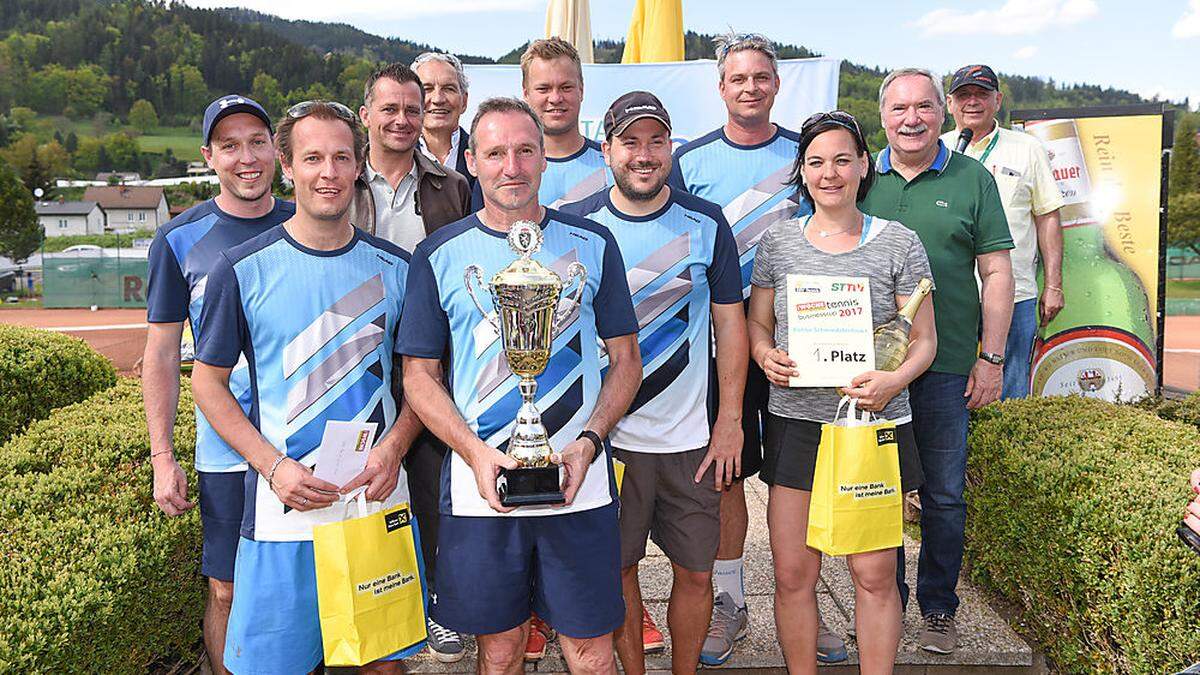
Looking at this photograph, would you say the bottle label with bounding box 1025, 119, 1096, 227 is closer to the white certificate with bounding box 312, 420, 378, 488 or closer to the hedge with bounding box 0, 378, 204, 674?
the white certificate with bounding box 312, 420, 378, 488

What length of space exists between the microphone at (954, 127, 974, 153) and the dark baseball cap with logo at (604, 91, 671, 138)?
2.44 metres

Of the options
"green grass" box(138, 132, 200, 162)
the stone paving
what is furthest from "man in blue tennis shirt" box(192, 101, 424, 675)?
"green grass" box(138, 132, 200, 162)

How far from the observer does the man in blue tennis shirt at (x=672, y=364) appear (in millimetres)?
3145

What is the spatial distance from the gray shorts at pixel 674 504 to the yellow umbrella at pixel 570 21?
218 inches

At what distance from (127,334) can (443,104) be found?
67.1 feet

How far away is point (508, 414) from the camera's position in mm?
2693

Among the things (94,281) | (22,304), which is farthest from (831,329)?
(22,304)

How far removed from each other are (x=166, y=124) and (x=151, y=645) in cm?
12993

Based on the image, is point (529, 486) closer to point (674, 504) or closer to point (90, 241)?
point (674, 504)

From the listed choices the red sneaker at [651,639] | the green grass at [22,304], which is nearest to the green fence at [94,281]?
the green grass at [22,304]

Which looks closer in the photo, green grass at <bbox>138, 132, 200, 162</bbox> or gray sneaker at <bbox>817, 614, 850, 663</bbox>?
gray sneaker at <bbox>817, 614, 850, 663</bbox>

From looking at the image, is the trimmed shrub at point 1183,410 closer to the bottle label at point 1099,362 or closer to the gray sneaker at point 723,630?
the bottle label at point 1099,362

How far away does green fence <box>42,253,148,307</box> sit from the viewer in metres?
28.1

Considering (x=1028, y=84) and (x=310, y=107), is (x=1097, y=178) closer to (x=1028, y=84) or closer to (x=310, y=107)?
(x=310, y=107)
